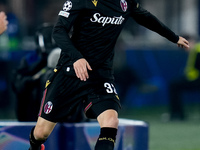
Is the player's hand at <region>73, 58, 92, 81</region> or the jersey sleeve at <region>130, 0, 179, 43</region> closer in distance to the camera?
the player's hand at <region>73, 58, 92, 81</region>

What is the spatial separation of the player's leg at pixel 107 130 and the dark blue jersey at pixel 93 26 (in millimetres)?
462

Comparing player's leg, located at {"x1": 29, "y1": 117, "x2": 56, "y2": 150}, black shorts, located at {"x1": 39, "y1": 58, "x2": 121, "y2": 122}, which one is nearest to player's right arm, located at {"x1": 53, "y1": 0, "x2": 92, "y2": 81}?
black shorts, located at {"x1": 39, "y1": 58, "x2": 121, "y2": 122}

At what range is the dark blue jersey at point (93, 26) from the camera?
191 inches

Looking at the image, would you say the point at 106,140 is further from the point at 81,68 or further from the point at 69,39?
the point at 69,39

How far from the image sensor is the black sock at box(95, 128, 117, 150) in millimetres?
4641

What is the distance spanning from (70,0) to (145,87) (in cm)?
825

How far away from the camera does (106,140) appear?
4676mm

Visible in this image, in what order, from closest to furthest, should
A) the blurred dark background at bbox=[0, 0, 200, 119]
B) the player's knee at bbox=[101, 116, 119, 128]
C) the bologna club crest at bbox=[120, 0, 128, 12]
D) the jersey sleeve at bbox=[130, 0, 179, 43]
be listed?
1. the player's knee at bbox=[101, 116, 119, 128]
2. the bologna club crest at bbox=[120, 0, 128, 12]
3. the jersey sleeve at bbox=[130, 0, 179, 43]
4. the blurred dark background at bbox=[0, 0, 200, 119]

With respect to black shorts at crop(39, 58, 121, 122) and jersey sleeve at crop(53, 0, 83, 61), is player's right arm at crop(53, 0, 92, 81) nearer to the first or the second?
jersey sleeve at crop(53, 0, 83, 61)

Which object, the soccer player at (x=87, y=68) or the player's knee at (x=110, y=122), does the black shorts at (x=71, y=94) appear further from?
the player's knee at (x=110, y=122)

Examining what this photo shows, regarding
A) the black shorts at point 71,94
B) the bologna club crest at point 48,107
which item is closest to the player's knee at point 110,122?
the black shorts at point 71,94

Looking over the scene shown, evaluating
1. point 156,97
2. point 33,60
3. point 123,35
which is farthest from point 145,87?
point 33,60

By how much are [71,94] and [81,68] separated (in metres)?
0.47

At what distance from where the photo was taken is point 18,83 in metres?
6.80
